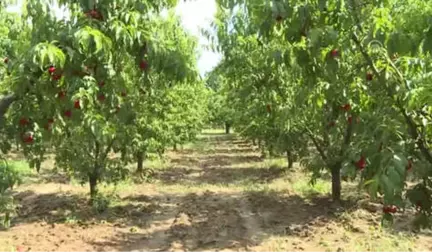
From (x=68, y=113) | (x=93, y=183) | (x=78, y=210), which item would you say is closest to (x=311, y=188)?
(x=93, y=183)

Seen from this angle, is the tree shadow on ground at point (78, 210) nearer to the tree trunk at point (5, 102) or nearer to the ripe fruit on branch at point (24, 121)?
the ripe fruit on branch at point (24, 121)

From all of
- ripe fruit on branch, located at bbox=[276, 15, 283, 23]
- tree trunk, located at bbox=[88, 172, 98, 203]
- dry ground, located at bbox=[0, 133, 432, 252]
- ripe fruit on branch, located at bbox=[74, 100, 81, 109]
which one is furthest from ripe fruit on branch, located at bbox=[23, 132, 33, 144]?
tree trunk, located at bbox=[88, 172, 98, 203]

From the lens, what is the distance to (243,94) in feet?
35.0

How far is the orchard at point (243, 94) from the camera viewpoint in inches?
115

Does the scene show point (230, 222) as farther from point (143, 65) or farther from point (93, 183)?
point (143, 65)

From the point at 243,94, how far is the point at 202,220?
2937 millimetres

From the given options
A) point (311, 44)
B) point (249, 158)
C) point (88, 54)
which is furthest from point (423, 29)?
point (249, 158)

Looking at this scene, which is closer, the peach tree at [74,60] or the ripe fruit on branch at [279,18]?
the ripe fruit on branch at [279,18]

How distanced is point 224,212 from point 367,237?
2962 millimetres

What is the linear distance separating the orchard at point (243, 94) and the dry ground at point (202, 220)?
61 millimetres

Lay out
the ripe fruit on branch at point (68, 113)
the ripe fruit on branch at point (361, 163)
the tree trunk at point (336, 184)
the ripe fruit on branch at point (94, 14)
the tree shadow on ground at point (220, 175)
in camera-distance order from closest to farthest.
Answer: the ripe fruit on branch at point (361, 163), the ripe fruit on branch at point (94, 14), the ripe fruit on branch at point (68, 113), the tree trunk at point (336, 184), the tree shadow on ground at point (220, 175)

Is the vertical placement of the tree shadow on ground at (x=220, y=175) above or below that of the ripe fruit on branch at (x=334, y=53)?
below

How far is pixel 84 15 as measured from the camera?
3.40m

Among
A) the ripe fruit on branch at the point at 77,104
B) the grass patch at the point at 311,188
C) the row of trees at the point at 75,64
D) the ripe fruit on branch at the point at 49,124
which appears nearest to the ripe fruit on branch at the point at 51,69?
the row of trees at the point at 75,64
